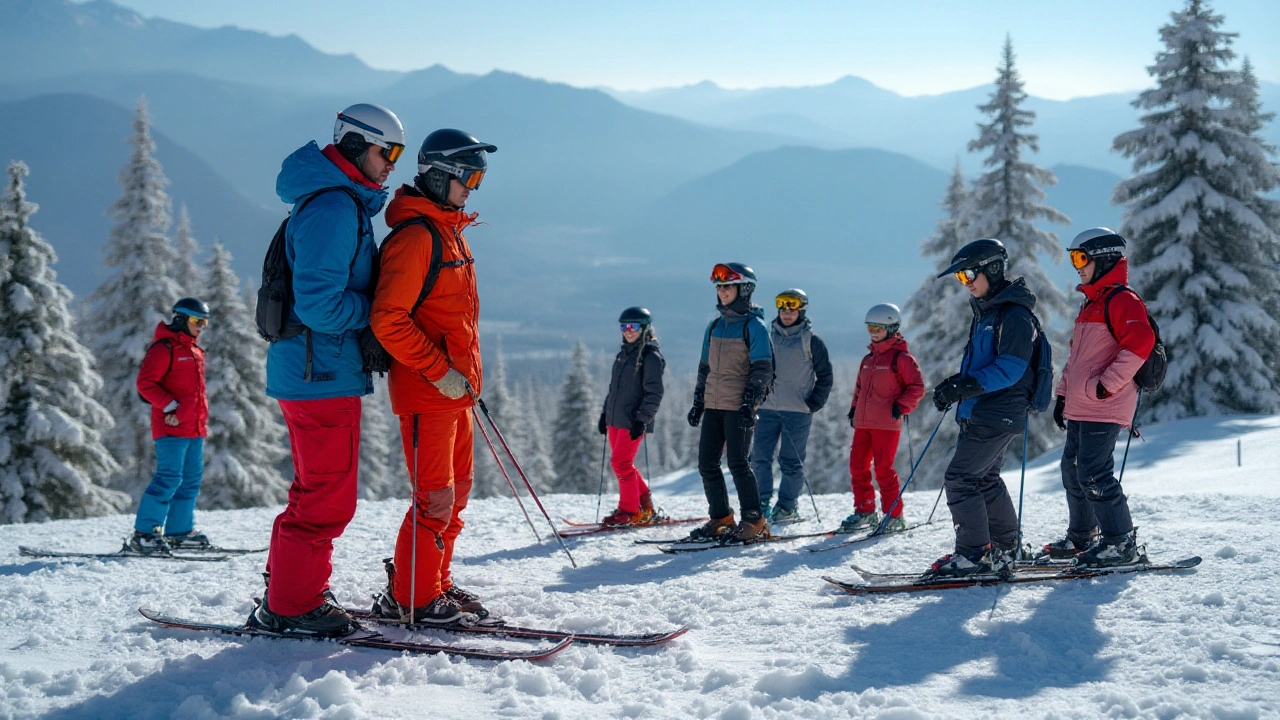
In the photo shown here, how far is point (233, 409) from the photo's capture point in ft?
72.6

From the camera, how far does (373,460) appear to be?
112ft

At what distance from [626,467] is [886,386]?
3044 millimetres

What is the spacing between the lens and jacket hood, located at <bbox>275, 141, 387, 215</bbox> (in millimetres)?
4035

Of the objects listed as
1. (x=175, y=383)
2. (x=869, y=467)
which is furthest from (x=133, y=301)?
(x=869, y=467)

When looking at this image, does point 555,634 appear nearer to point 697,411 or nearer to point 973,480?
point 973,480

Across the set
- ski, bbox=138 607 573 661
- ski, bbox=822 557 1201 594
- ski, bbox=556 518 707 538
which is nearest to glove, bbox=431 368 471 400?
ski, bbox=138 607 573 661

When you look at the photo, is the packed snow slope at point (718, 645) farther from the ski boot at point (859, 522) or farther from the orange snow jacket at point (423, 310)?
the orange snow jacket at point (423, 310)

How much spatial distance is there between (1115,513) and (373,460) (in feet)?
107

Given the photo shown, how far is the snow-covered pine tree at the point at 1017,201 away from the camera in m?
21.8

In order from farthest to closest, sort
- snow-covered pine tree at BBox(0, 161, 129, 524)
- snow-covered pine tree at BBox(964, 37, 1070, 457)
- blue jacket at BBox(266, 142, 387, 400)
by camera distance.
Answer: snow-covered pine tree at BBox(964, 37, 1070, 457) → snow-covered pine tree at BBox(0, 161, 129, 524) → blue jacket at BBox(266, 142, 387, 400)

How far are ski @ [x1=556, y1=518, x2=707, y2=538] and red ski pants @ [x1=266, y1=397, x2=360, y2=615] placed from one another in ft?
14.0

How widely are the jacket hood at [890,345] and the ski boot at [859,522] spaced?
1.75 meters

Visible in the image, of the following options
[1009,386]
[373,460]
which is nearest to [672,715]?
[1009,386]

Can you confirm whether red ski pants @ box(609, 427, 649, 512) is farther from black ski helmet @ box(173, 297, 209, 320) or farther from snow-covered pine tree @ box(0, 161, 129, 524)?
snow-covered pine tree @ box(0, 161, 129, 524)
